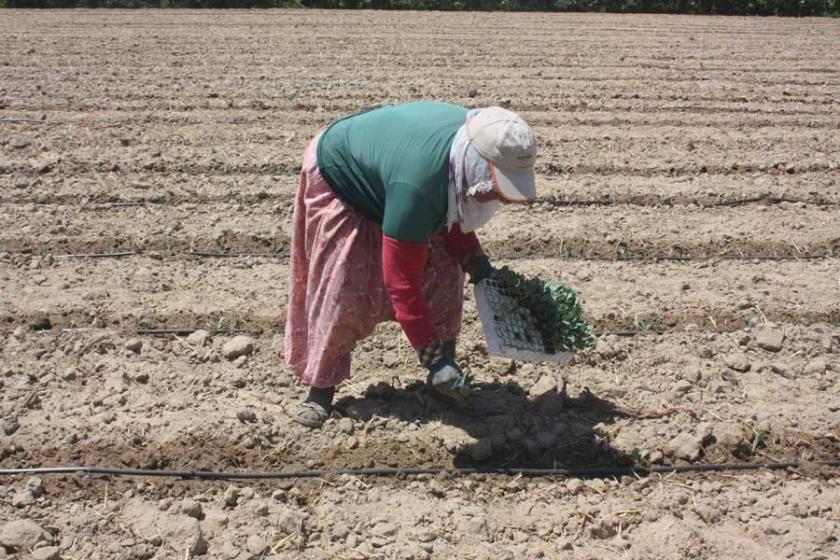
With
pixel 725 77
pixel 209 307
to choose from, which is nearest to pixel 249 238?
pixel 209 307

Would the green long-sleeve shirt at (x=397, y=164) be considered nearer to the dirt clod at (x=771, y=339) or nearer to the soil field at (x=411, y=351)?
the soil field at (x=411, y=351)

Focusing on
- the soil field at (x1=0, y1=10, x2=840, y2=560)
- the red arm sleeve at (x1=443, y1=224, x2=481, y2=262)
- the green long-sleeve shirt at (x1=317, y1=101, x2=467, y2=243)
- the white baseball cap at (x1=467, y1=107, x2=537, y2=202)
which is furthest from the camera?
the red arm sleeve at (x1=443, y1=224, x2=481, y2=262)

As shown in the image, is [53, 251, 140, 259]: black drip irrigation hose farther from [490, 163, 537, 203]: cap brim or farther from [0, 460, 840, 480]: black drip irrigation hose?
[490, 163, 537, 203]: cap brim

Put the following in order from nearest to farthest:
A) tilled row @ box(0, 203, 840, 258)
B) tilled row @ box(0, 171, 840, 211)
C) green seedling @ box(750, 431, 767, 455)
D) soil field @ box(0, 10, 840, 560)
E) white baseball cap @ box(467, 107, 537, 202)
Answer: white baseball cap @ box(467, 107, 537, 202) < soil field @ box(0, 10, 840, 560) < green seedling @ box(750, 431, 767, 455) < tilled row @ box(0, 203, 840, 258) < tilled row @ box(0, 171, 840, 211)

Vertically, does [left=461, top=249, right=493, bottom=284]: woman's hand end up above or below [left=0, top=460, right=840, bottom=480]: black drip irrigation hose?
above

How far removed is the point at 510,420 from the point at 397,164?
123 centimetres

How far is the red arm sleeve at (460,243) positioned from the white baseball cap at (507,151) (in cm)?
66

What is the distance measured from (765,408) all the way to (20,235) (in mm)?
4072

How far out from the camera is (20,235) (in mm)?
5383

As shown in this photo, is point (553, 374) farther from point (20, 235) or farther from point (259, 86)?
point (259, 86)

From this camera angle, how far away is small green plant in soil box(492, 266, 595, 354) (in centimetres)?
339

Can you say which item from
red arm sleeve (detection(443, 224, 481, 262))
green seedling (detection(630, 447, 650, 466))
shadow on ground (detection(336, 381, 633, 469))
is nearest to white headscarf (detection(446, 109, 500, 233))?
red arm sleeve (detection(443, 224, 481, 262))

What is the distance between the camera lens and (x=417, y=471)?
11.2ft

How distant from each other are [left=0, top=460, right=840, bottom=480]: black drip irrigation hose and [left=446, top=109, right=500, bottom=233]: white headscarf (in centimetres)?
96
